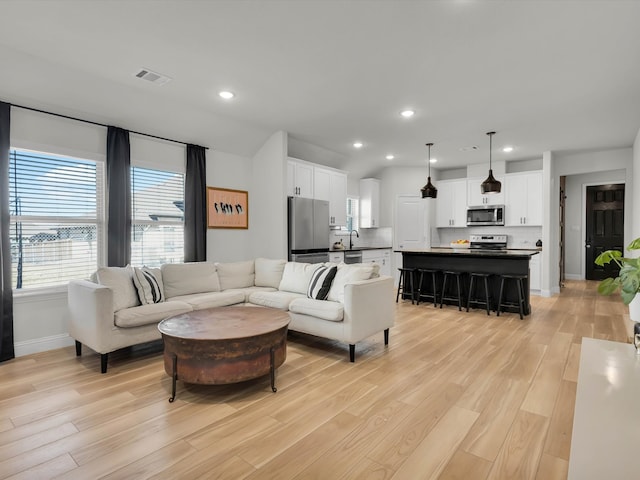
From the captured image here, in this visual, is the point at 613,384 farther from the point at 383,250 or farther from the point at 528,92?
the point at 383,250

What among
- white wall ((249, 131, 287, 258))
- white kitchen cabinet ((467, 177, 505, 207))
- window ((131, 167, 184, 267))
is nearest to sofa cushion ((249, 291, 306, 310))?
white wall ((249, 131, 287, 258))

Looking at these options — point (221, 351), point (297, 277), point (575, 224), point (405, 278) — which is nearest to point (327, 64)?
point (297, 277)

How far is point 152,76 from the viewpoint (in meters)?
3.60

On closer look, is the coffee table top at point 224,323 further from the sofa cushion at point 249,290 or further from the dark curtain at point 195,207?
the dark curtain at point 195,207

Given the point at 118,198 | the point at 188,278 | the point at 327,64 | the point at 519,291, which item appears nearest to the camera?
the point at 327,64

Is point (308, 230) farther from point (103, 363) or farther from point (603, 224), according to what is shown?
point (603, 224)

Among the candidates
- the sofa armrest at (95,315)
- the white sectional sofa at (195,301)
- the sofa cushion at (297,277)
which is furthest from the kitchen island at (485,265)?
the sofa armrest at (95,315)

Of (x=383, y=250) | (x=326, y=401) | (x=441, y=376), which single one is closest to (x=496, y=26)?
(x=441, y=376)

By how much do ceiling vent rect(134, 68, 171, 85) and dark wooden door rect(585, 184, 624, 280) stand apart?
9.58 meters

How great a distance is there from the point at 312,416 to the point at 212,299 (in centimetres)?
216

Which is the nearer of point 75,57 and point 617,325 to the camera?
point 75,57

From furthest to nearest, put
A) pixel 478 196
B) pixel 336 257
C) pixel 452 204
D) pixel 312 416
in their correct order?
pixel 452 204, pixel 478 196, pixel 336 257, pixel 312 416

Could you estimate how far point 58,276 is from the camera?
4020 mm

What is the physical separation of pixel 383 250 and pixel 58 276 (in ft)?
19.8
